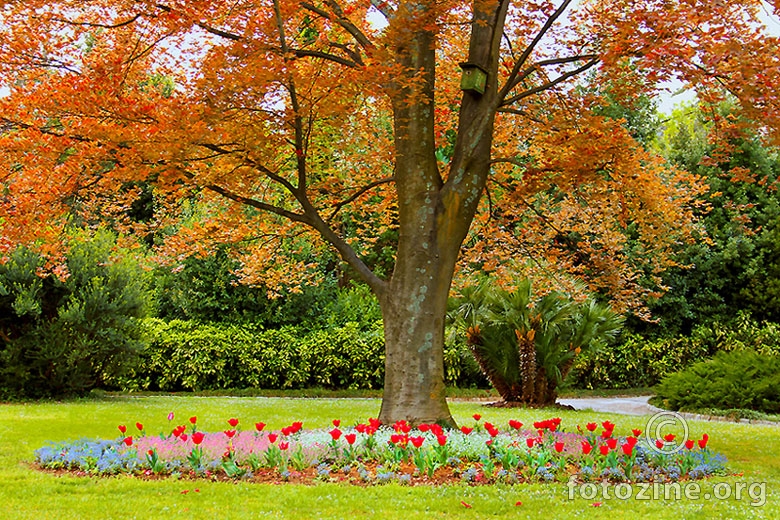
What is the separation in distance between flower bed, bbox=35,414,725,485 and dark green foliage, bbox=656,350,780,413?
19.4ft

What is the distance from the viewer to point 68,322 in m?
11.9

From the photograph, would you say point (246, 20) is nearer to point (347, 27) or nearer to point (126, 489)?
point (347, 27)

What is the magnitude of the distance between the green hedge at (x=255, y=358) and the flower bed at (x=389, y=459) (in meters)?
8.53

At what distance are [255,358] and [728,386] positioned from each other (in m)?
9.06

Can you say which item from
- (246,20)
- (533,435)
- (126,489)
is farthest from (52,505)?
(246,20)

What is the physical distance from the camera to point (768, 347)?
17.0m

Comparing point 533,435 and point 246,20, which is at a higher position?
point 246,20

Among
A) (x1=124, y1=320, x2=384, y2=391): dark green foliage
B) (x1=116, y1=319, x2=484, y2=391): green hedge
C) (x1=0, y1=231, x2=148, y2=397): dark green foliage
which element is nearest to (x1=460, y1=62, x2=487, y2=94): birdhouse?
(x1=0, y1=231, x2=148, y2=397): dark green foliage

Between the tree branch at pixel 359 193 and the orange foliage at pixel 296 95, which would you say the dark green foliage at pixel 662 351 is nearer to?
the orange foliage at pixel 296 95

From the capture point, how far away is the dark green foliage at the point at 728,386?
1137 centimetres

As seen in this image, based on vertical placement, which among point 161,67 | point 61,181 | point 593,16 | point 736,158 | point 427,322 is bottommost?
point 427,322

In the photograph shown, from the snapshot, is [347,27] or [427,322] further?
[347,27]

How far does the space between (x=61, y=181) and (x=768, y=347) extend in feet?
52.7

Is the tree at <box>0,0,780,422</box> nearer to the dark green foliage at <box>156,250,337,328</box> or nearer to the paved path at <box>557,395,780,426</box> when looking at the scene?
the paved path at <box>557,395,780,426</box>
